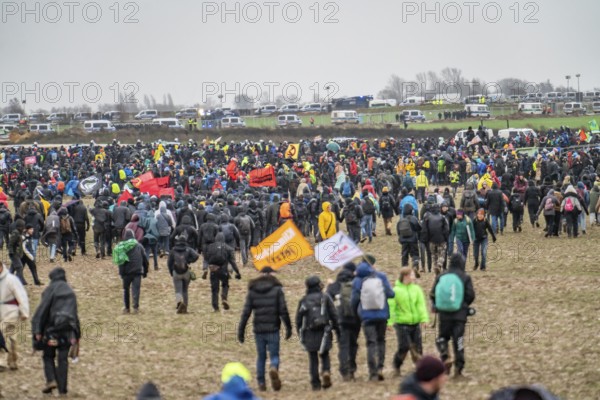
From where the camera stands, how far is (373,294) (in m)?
15.6

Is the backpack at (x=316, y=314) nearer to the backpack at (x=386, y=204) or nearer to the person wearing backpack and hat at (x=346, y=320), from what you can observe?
the person wearing backpack and hat at (x=346, y=320)

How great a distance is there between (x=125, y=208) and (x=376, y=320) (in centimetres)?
1577

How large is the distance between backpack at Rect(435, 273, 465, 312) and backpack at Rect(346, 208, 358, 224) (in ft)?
49.8

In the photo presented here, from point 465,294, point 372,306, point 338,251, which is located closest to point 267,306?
point 372,306

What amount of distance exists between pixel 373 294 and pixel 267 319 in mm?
1504

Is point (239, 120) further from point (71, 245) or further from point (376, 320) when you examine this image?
point (376, 320)

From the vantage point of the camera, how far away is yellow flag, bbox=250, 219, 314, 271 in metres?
24.5

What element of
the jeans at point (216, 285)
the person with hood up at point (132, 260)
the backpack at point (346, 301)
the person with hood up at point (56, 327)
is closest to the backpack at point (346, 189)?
the jeans at point (216, 285)

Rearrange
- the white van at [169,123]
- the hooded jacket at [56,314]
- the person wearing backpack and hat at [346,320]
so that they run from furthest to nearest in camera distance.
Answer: the white van at [169,123]
the person wearing backpack and hat at [346,320]
the hooded jacket at [56,314]

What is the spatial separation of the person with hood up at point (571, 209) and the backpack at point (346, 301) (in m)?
17.8

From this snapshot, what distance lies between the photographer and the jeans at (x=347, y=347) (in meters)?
16.1

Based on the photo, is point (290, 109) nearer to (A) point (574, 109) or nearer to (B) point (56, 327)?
(A) point (574, 109)

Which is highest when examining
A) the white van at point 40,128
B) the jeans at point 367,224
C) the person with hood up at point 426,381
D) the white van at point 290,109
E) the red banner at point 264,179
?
the white van at point 290,109

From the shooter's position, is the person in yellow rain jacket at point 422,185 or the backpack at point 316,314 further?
the person in yellow rain jacket at point 422,185
